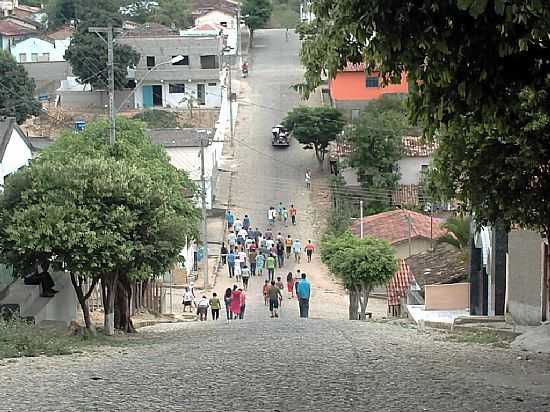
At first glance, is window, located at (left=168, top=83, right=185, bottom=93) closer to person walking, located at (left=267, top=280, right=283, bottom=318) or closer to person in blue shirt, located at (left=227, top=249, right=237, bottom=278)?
person in blue shirt, located at (left=227, top=249, right=237, bottom=278)

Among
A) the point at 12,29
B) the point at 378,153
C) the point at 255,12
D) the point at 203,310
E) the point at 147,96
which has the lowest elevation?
the point at 203,310

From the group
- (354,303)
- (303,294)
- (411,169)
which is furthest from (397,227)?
(303,294)

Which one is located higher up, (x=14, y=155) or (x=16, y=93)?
(x=16, y=93)

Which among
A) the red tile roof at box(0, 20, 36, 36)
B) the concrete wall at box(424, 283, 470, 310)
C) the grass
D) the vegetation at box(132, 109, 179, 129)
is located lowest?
the concrete wall at box(424, 283, 470, 310)

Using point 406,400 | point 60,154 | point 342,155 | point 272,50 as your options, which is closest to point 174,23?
point 272,50

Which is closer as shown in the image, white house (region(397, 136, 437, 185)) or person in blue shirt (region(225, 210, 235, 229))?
person in blue shirt (region(225, 210, 235, 229))

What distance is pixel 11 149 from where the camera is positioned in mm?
26781

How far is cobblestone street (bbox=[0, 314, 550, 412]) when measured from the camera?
31.6 feet

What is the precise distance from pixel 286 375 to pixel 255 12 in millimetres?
70634

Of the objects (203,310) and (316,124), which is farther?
(316,124)

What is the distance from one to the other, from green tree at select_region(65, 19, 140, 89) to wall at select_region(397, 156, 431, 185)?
64.9 feet

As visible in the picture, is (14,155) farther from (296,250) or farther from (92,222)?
(296,250)

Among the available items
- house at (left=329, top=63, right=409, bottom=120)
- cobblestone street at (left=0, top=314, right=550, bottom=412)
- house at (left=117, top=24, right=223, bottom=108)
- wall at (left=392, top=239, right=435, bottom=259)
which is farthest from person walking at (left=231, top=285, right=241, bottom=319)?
house at (left=117, top=24, right=223, bottom=108)

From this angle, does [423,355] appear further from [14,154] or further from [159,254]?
[14,154]
